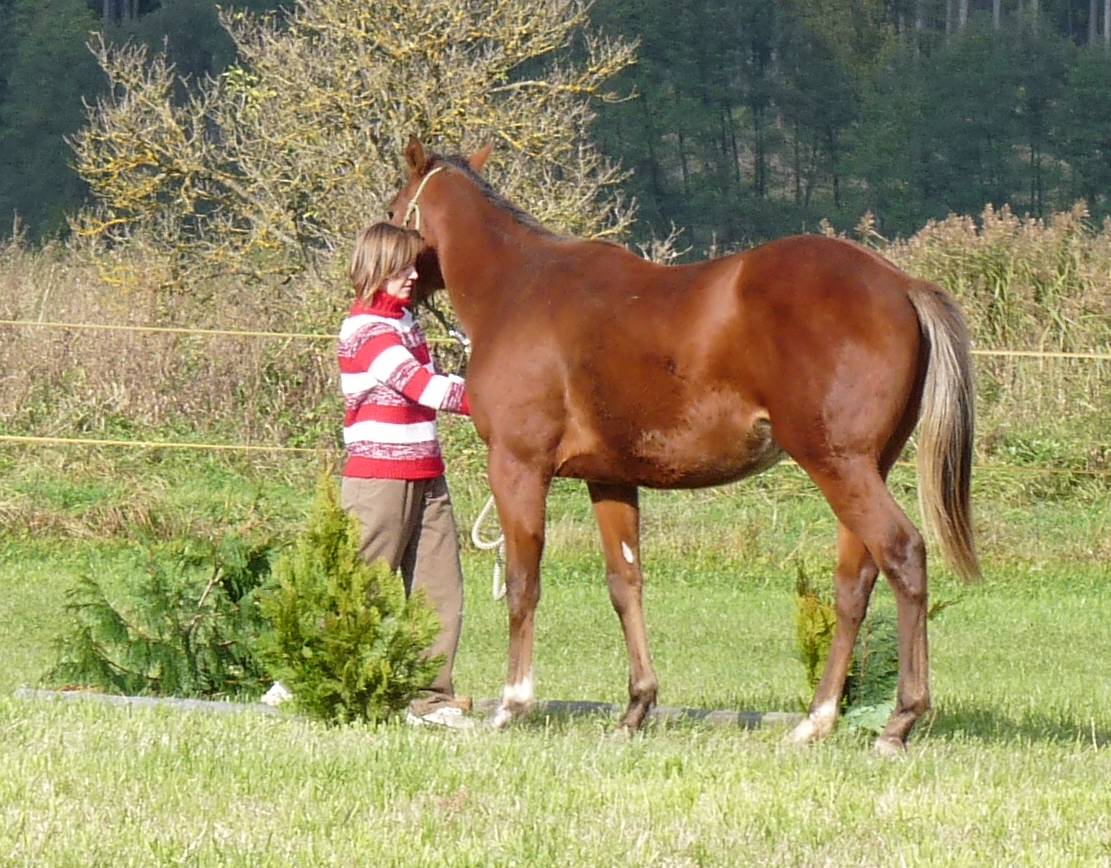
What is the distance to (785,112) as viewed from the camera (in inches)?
2148

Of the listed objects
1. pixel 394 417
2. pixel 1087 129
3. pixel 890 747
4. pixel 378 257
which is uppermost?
pixel 378 257

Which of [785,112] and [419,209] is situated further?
[785,112]

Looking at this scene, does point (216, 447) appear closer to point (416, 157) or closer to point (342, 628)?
point (416, 157)

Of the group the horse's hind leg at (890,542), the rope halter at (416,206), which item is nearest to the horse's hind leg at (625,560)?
the horse's hind leg at (890,542)

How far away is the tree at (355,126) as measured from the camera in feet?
69.7

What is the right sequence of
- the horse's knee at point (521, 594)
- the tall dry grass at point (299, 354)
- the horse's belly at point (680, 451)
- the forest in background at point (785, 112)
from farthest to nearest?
1. the forest in background at point (785, 112)
2. the tall dry grass at point (299, 354)
3. the horse's knee at point (521, 594)
4. the horse's belly at point (680, 451)

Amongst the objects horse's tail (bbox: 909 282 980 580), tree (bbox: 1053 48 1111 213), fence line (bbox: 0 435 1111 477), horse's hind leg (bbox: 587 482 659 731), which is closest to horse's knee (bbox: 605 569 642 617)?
horse's hind leg (bbox: 587 482 659 731)

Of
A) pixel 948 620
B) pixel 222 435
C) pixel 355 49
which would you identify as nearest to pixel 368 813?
pixel 948 620

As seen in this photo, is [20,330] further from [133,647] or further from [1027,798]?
[1027,798]

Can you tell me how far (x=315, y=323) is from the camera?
17531 mm

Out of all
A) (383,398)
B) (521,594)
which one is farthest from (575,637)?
(521,594)

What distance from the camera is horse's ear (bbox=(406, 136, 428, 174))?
25.1ft

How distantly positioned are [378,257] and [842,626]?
93.6 inches

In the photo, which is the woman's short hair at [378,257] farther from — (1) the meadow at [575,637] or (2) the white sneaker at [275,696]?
(2) the white sneaker at [275,696]
